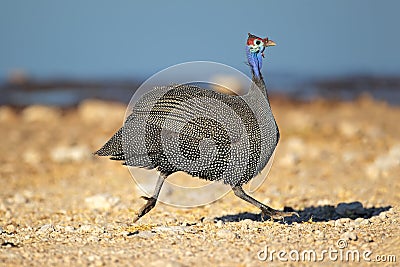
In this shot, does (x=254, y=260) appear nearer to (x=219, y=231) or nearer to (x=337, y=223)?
(x=219, y=231)

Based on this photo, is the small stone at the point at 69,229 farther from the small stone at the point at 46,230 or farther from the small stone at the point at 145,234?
the small stone at the point at 145,234

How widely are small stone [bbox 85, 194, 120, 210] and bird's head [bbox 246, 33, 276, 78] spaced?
2352 millimetres

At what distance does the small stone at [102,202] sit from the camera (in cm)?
701

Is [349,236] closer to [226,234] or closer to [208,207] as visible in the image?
[226,234]

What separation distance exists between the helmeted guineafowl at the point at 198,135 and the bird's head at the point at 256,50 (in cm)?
35

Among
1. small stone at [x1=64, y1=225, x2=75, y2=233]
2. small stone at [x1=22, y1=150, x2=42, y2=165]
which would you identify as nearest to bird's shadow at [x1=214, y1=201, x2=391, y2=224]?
small stone at [x1=64, y1=225, x2=75, y2=233]

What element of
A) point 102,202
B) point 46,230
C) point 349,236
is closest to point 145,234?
point 46,230

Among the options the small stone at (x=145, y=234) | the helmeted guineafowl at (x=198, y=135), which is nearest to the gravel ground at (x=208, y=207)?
the small stone at (x=145, y=234)

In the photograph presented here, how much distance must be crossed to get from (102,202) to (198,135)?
2342 mm

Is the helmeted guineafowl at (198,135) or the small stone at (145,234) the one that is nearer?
the small stone at (145,234)

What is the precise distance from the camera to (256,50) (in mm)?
5707

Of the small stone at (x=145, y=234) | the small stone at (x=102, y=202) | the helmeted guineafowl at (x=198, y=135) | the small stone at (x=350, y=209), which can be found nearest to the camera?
the small stone at (x=145, y=234)

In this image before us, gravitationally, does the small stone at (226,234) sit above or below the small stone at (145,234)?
above

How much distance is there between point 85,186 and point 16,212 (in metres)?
1.77
